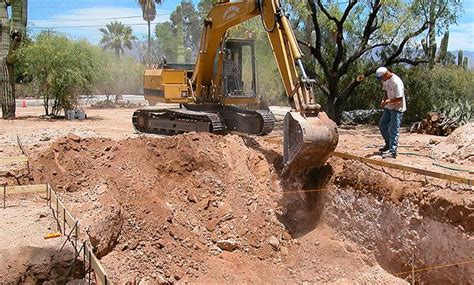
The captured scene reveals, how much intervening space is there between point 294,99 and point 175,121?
207 inches

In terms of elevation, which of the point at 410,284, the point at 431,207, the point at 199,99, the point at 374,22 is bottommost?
the point at 410,284

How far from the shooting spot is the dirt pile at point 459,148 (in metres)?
8.97

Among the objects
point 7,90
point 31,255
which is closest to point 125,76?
point 7,90

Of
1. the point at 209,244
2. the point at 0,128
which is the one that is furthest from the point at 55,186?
the point at 0,128

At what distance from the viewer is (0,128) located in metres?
17.8

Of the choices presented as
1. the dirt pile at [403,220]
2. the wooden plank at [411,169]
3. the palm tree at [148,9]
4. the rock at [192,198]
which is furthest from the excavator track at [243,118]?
the palm tree at [148,9]

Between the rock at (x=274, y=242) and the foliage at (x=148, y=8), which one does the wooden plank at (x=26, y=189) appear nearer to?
the rock at (x=274, y=242)

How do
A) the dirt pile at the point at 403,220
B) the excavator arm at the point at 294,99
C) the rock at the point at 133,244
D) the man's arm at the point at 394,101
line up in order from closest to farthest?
the dirt pile at the point at 403,220 → the rock at the point at 133,244 → the excavator arm at the point at 294,99 → the man's arm at the point at 394,101

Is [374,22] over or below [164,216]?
over

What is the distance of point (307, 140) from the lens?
7629mm

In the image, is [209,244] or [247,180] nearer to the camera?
[209,244]

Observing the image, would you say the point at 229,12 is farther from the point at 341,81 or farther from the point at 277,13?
the point at 341,81

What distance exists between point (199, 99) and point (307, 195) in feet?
15.9

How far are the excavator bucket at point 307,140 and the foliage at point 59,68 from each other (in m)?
15.6
